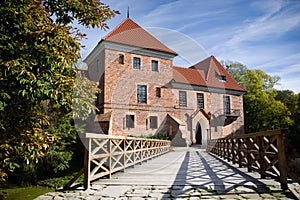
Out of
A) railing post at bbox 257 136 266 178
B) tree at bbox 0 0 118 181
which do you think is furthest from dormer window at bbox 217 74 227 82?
tree at bbox 0 0 118 181

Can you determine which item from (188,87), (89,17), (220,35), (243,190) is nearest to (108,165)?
(243,190)

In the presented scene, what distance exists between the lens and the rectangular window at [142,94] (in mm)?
20469

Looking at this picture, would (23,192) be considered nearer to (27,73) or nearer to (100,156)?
(100,156)

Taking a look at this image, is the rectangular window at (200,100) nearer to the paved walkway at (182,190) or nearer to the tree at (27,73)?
the paved walkway at (182,190)

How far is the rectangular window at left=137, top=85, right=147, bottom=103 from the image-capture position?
20.5 m

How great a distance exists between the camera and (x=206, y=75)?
27344 mm

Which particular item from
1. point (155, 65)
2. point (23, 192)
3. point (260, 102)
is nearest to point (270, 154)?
point (23, 192)

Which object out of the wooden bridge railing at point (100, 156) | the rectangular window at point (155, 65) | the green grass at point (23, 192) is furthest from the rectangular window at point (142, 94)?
the wooden bridge railing at point (100, 156)

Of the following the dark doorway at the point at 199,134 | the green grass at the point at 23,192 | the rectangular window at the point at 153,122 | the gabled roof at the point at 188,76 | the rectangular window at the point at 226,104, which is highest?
the gabled roof at the point at 188,76

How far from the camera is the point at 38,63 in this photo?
9.71 ft

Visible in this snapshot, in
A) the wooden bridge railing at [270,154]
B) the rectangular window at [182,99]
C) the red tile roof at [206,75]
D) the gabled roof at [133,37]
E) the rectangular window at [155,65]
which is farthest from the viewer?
the red tile roof at [206,75]

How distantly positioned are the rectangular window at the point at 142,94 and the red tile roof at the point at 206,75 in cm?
432

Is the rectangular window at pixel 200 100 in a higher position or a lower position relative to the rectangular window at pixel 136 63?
lower

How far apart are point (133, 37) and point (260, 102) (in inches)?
891
